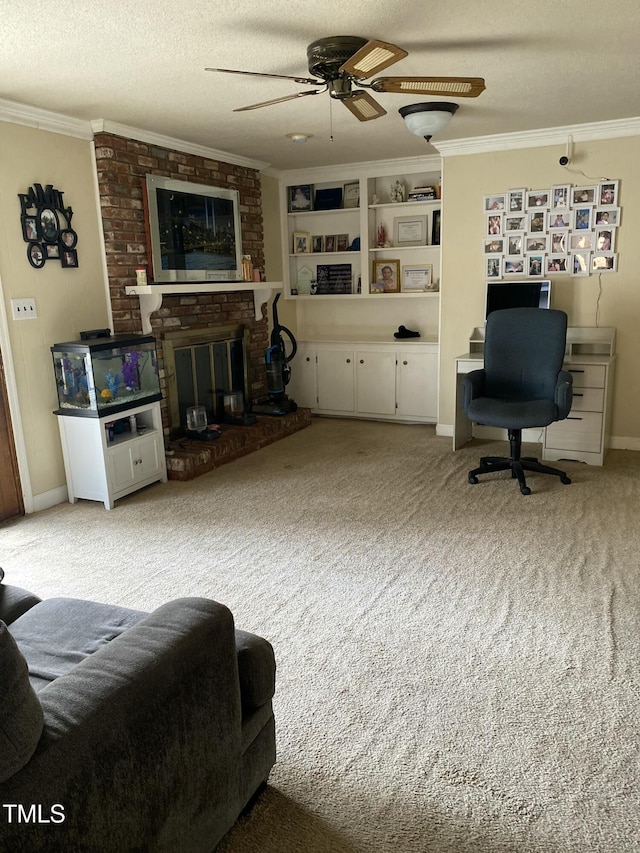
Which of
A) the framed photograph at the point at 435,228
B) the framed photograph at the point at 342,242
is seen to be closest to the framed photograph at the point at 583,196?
the framed photograph at the point at 435,228

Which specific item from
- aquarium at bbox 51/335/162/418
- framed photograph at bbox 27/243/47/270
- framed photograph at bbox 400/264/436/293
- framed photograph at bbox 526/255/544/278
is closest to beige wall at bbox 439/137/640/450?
framed photograph at bbox 526/255/544/278

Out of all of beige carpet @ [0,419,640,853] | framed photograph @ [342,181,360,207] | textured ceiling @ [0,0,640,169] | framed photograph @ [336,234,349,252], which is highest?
textured ceiling @ [0,0,640,169]

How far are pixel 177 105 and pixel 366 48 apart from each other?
1.78 meters

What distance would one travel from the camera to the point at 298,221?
638 centimetres

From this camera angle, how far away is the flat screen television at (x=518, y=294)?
4.74 meters

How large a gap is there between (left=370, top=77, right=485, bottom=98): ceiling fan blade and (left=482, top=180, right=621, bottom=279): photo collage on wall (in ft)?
7.43

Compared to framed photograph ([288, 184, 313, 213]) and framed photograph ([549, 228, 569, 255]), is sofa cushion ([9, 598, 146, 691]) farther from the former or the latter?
framed photograph ([288, 184, 313, 213])

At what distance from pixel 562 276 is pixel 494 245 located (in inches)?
22.3

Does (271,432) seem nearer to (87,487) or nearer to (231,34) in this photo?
(87,487)

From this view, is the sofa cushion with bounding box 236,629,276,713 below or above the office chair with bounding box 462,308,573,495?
below

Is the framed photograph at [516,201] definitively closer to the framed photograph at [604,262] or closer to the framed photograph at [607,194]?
the framed photograph at [607,194]

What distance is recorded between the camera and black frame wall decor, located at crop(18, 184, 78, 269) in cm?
372

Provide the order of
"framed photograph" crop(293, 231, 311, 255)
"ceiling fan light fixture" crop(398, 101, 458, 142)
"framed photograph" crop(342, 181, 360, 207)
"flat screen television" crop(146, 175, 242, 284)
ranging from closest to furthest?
"ceiling fan light fixture" crop(398, 101, 458, 142) < "flat screen television" crop(146, 175, 242, 284) < "framed photograph" crop(342, 181, 360, 207) < "framed photograph" crop(293, 231, 311, 255)

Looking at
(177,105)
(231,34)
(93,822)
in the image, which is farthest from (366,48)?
(93,822)
